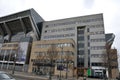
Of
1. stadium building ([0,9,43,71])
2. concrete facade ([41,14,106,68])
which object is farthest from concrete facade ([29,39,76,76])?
concrete facade ([41,14,106,68])

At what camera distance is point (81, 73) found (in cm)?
6688

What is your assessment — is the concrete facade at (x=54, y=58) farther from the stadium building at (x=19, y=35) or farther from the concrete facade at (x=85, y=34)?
the concrete facade at (x=85, y=34)

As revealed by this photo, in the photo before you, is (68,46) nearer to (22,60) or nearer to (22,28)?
(22,60)

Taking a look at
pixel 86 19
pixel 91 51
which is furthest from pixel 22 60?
pixel 86 19

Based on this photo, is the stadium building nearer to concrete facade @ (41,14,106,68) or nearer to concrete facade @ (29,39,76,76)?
concrete facade @ (29,39,76,76)

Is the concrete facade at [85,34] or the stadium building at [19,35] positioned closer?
the concrete facade at [85,34]

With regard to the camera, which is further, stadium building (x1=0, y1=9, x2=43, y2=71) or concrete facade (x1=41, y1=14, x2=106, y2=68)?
stadium building (x1=0, y1=9, x2=43, y2=71)

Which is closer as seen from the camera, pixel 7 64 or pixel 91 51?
pixel 91 51

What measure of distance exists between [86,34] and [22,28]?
4151 cm

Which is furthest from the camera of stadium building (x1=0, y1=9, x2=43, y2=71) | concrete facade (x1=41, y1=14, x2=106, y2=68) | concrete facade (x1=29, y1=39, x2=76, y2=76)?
stadium building (x1=0, y1=9, x2=43, y2=71)

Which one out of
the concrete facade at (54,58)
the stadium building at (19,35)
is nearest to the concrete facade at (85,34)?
the concrete facade at (54,58)

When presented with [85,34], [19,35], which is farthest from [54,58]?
[19,35]

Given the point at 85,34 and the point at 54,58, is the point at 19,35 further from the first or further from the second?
the point at 85,34

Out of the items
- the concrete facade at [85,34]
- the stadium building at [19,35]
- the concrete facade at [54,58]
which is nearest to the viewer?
the concrete facade at [54,58]
